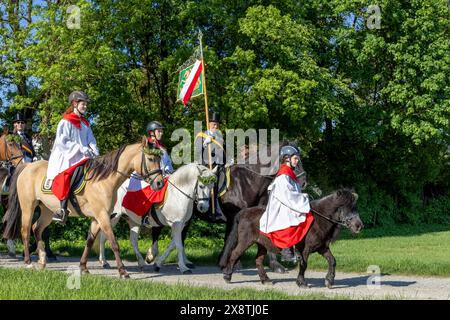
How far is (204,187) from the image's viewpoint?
12.1 metres

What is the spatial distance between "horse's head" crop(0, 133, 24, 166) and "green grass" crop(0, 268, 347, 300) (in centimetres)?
615

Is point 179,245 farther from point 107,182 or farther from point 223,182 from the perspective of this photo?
point 107,182

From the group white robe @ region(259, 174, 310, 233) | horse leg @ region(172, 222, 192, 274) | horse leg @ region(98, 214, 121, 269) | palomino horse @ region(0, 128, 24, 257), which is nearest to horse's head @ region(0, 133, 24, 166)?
palomino horse @ region(0, 128, 24, 257)

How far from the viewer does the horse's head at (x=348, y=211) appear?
10109 mm

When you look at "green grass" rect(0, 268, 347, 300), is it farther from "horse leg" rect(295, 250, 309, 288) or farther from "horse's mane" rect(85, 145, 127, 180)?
"horse's mane" rect(85, 145, 127, 180)

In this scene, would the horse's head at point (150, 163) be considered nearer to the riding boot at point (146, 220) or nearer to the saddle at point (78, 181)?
the saddle at point (78, 181)

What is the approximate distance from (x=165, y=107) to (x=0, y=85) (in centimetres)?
718

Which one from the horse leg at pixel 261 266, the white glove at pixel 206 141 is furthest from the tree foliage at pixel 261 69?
the horse leg at pixel 261 266

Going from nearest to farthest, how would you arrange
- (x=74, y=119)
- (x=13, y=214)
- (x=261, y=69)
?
(x=74, y=119), (x=13, y=214), (x=261, y=69)

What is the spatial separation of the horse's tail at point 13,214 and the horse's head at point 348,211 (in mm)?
6995

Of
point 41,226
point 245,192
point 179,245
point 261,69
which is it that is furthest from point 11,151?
point 261,69

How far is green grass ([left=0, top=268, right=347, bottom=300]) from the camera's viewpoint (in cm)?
796

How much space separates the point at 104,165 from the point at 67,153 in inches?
29.3

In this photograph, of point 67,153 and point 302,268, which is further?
point 67,153
